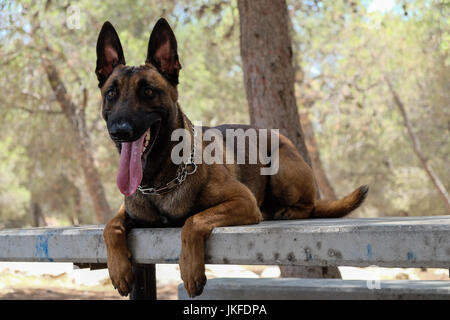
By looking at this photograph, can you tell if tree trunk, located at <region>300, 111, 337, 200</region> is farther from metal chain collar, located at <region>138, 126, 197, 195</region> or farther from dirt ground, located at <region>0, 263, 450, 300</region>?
metal chain collar, located at <region>138, 126, 197, 195</region>

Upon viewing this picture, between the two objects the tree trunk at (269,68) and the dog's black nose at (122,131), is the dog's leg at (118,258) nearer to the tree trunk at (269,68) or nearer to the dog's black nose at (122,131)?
the dog's black nose at (122,131)

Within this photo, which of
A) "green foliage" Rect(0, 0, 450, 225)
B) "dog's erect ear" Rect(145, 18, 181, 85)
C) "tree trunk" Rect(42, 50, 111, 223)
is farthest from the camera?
"tree trunk" Rect(42, 50, 111, 223)

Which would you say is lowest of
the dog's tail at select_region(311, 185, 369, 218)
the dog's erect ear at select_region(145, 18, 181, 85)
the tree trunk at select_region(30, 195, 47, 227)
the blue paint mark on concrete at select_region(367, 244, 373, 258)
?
the tree trunk at select_region(30, 195, 47, 227)

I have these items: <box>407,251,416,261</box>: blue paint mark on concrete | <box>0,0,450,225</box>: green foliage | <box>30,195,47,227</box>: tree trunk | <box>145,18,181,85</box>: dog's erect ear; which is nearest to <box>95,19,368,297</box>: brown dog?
<box>145,18,181,85</box>: dog's erect ear

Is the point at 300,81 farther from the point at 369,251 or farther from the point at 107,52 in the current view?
the point at 369,251

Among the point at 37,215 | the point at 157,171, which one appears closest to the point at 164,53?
the point at 157,171

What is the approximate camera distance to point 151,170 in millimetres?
3740

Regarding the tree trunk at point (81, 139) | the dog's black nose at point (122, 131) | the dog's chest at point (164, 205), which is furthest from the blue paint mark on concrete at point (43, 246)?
the tree trunk at point (81, 139)

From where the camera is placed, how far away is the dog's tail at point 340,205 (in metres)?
5.00

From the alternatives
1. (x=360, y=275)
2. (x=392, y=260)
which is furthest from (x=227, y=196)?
(x=360, y=275)

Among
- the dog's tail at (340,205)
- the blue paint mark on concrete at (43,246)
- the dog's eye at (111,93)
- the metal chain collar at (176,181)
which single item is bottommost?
the blue paint mark on concrete at (43,246)

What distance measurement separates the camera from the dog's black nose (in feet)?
11.0

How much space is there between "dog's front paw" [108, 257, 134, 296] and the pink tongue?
438mm

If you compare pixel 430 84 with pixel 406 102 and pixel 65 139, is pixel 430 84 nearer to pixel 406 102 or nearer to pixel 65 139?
pixel 406 102
